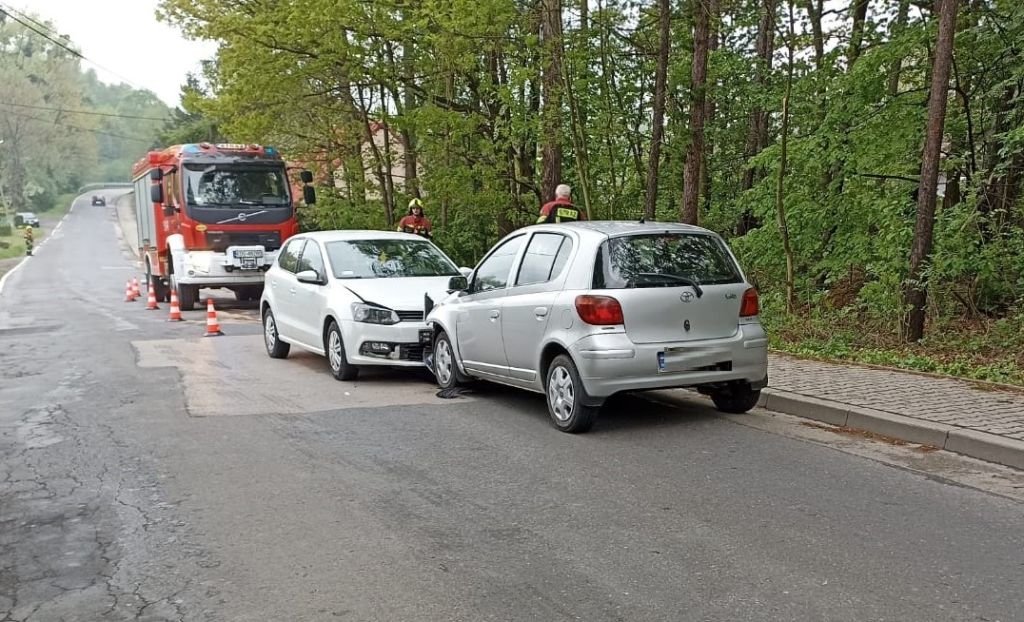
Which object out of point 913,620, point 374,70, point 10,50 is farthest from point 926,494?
point 10,50

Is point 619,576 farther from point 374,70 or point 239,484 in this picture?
point 374,70

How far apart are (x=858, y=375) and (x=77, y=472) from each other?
7.09m

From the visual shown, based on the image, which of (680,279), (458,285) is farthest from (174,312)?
(680,279)

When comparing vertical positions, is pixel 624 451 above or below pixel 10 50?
below

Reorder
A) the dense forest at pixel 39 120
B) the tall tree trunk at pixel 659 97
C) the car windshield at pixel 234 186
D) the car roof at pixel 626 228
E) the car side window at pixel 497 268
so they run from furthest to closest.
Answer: the dense forest at pixel 39 120, the car windshield at pixel 234 186, the tall tree trunk at pixel 659 97, the car side window at pixel 497 268, the car roof at pixel 626 228

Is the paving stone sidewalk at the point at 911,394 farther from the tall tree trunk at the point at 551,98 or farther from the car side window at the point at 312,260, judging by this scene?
the tall tree trunk at the point at 551,98

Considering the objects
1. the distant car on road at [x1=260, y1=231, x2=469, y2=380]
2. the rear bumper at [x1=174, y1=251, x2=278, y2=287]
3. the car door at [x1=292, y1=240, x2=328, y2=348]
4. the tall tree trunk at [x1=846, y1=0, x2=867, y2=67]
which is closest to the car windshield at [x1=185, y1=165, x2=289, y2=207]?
the rear bumper at [x1=174, y1=251, x2=278, y2=287]

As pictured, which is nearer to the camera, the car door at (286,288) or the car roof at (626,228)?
the car roof at (626,228)

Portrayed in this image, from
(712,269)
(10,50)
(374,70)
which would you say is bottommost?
(712,269)

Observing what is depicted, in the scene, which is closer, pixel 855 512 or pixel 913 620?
pixel 913 620

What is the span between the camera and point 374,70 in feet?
60.8

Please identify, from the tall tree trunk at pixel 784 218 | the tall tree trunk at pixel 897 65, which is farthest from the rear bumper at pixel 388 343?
the tall tree trunk at pixel 897 65

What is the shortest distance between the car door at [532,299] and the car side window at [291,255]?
4.56 metres

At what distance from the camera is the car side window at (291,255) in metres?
11.9
